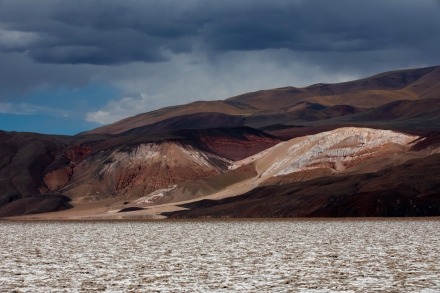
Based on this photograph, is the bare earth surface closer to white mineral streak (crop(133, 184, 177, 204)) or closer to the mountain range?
the mountain range

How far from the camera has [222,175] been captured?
13300cm

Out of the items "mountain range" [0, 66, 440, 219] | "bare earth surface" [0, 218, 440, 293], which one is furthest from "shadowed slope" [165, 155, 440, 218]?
"bare earth surface" [0, 218, 440, 293]

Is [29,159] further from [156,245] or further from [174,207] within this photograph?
[156,245]

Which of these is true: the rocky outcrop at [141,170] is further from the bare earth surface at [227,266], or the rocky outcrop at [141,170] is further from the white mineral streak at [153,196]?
the bare earth surface at [227,266]

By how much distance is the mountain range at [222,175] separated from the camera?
307 feet

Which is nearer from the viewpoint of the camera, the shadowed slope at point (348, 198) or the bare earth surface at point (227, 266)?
the bare earth surface at point (227, 266)

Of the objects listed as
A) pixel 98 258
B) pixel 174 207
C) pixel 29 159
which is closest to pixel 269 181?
pixel 174 207

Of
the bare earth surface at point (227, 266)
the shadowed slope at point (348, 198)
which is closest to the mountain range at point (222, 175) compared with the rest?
the shadowed slope at point (348, 198)

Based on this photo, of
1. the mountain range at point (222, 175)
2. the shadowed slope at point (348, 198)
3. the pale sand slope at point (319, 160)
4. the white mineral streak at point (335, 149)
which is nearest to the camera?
the shadowed slope at point (348, 198)

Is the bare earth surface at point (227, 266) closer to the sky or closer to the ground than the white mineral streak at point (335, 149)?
closer to the ground

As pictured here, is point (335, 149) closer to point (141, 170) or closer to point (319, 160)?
point (319, 160)

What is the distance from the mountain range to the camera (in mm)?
93625

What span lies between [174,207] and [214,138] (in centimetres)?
5616

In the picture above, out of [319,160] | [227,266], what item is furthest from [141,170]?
[227,266]
